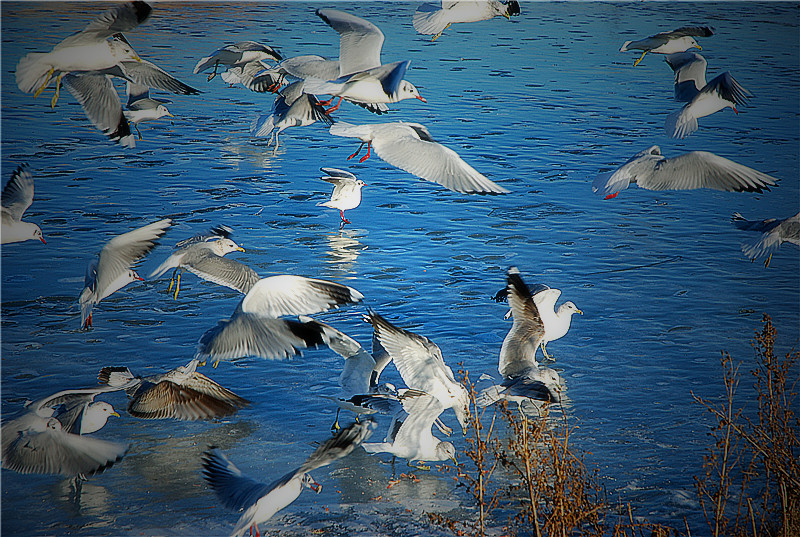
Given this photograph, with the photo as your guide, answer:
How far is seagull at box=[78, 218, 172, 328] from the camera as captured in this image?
4.92 m

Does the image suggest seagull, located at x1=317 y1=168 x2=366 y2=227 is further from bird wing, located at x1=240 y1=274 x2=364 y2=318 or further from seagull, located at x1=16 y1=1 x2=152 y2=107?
bird wing, located at x1=240 y1=274 x2=364 y2=318

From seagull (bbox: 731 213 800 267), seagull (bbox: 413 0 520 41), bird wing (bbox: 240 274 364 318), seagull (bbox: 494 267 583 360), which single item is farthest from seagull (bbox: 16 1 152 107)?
seagull (bbox: 731 213 800 267)

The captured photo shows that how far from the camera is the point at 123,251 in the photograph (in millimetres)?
4949

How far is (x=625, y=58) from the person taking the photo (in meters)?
16.7

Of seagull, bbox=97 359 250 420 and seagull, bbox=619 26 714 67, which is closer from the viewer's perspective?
seagull, bbox=97 359 250 420

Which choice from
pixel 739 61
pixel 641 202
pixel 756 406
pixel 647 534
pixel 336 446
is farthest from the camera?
pixel 739 61

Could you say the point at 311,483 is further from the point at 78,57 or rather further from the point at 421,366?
the point at 78,57

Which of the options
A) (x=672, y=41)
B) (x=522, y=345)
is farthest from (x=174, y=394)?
(x=672, y=41)

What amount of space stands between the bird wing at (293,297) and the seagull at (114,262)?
1.07m

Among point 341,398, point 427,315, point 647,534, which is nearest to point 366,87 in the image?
point 427,315

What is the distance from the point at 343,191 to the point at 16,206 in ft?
9.40

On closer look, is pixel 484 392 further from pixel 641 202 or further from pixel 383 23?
pixel 383 23

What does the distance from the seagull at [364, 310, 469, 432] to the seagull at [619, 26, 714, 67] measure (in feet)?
16.7

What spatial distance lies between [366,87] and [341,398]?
2836mm
